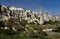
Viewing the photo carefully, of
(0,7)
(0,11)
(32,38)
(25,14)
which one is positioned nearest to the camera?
(32,38)

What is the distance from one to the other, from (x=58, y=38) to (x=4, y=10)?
131ft

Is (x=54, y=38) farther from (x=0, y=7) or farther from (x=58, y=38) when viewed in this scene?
(x=0, y=7)

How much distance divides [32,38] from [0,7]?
1515 inches

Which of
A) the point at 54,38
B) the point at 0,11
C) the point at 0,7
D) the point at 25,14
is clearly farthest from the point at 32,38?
the point at 25,14

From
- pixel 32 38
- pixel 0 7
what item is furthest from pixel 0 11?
pixel 32 38

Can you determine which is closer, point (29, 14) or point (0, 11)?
point (0, 11)

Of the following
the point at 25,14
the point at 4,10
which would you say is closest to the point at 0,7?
the point at 4,10

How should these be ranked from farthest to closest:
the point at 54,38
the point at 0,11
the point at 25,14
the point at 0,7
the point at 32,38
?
the point at 25,14
the point at 0,7
the point at 0,11
the point at 32,38
the point at 54,38

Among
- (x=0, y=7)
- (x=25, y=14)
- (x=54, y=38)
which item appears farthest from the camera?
(x=25, y=14)

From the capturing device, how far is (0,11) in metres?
49.1

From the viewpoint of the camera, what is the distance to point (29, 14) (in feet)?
192

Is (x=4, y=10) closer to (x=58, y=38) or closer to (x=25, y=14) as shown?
(x=25, y=14)

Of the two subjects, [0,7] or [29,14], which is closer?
[0,7]

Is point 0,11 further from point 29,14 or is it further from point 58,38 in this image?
point 58,38
